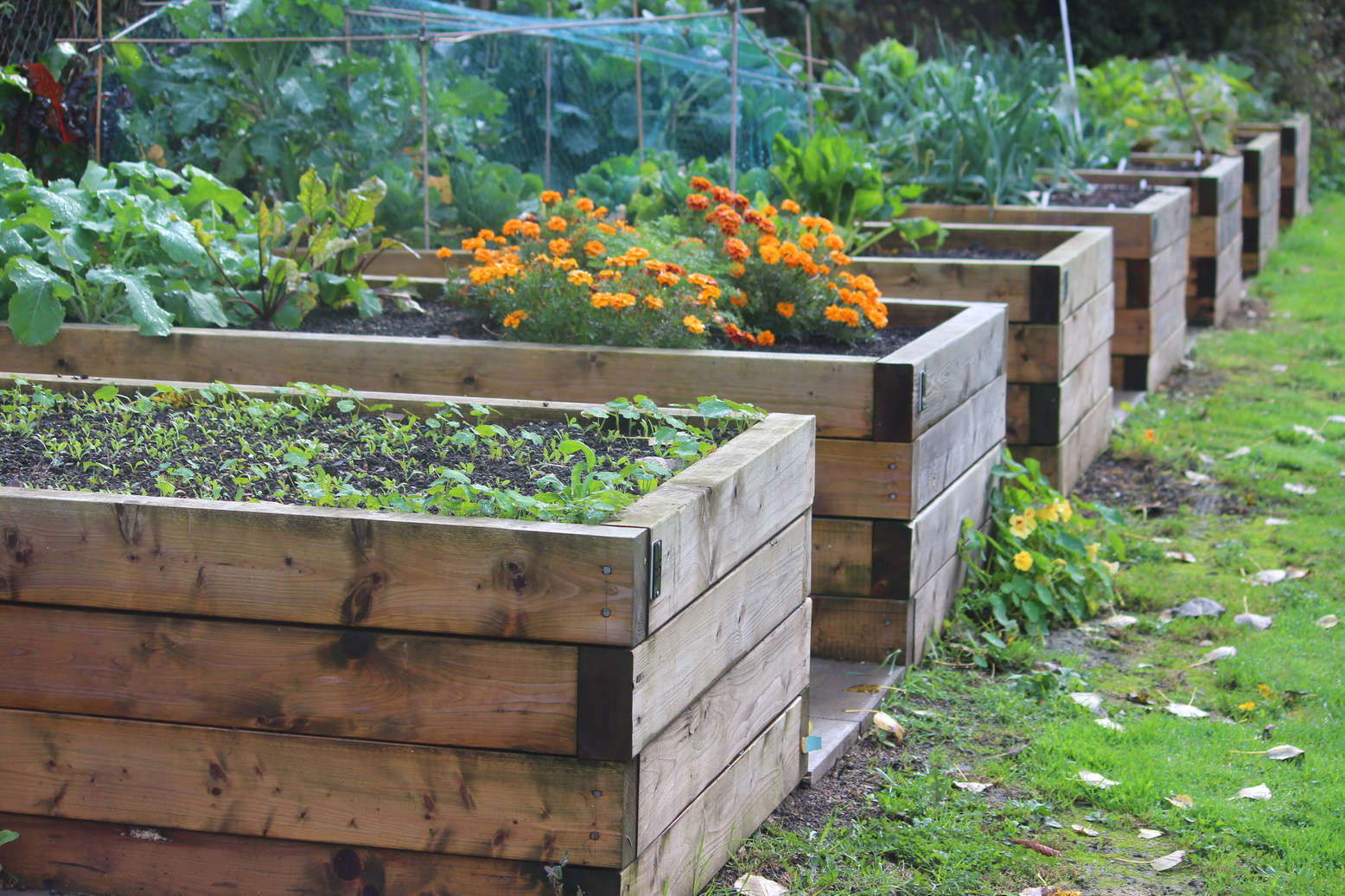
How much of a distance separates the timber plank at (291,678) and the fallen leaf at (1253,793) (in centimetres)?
154

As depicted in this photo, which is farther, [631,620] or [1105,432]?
[1105,432]

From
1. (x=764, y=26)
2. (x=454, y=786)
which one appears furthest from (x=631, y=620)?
(x=764, y=26)

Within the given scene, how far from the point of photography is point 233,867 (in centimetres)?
209

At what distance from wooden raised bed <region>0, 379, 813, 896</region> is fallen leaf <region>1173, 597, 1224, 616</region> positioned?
82.8 inches

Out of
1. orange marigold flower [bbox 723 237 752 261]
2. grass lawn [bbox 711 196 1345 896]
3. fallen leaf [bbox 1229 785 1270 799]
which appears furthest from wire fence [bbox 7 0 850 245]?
fallen leaf [bbox 1229 785 1270 799]

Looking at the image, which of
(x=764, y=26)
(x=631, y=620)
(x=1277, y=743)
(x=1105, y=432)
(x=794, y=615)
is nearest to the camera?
(x=631, y=620)

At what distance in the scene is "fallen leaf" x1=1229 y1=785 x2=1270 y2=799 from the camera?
2729mm

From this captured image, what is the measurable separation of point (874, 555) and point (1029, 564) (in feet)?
2.08

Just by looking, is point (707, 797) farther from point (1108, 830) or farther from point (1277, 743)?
point (1277, 743)

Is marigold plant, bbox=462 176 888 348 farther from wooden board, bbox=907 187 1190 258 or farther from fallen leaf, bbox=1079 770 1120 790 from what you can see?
wooden board, bbox=907 187 1190 258

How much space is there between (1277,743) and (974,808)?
796 mm

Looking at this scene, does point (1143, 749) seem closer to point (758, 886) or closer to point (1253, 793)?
point (1253, 793)

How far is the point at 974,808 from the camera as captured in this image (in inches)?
106

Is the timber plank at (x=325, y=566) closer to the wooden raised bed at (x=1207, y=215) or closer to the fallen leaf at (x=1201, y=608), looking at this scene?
the fallen leaf at (x=1201, y=608)
